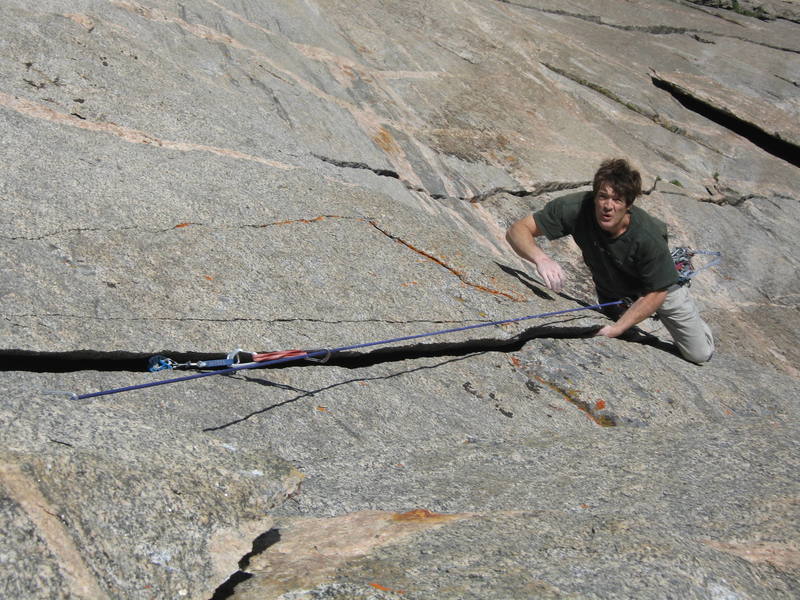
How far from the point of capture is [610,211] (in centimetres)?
521

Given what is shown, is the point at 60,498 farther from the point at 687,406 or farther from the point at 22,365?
the point at 687,406

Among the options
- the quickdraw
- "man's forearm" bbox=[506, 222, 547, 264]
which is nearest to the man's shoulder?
"man's forearm" bbox=[506, 222, 547, 264]

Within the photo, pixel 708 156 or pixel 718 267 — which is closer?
pixel 718 267

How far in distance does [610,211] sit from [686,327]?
1.13m

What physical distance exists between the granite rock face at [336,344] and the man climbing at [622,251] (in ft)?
0.73

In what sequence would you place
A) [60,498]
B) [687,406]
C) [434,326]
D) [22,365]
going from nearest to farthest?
[60,498] < [22,365] < [434,326] < [687,406]

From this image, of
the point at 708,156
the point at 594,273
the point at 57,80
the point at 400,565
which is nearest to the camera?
the point at 400,565

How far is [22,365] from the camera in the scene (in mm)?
3303

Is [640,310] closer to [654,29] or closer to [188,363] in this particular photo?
[188,363]

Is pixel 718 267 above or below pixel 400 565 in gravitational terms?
below

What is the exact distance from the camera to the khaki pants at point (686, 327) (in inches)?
225

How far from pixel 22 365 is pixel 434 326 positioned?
2.10 metres

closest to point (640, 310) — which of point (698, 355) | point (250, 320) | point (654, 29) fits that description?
point (698, 355)

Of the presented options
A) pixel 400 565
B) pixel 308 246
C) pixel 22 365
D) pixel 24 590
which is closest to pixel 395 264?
pixel 308 246
